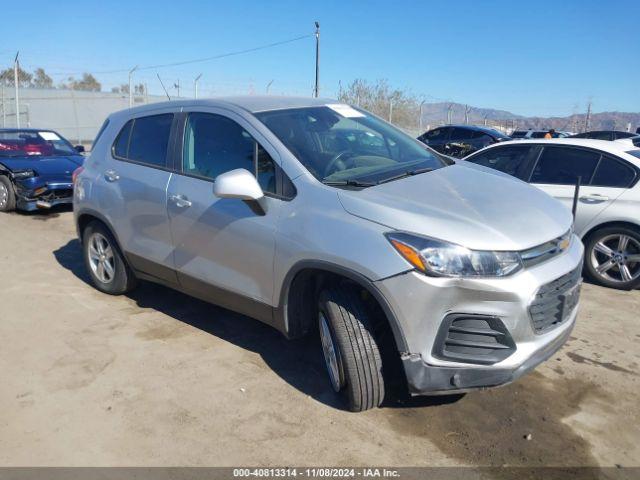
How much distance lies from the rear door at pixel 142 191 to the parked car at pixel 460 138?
1210cm

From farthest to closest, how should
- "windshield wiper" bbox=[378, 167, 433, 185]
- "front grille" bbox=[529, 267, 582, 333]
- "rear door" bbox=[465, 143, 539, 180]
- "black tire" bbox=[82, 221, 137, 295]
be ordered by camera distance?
"rear door" bbox=[465, 143, 539, 180]
"black tire" bbox=[82, 221, 137, 295]
"windshield wiper" bbox=[378, 167, 433, 185]
"front grille" bbox=[529, 267, 582, 333]

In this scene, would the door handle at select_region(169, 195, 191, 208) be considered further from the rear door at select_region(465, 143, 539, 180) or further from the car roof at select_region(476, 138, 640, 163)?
the car roof at select_region(476, 138, 640, 163)

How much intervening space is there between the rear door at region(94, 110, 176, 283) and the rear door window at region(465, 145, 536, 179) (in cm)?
369

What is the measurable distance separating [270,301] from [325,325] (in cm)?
44

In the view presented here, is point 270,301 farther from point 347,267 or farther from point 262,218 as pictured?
point 347,267

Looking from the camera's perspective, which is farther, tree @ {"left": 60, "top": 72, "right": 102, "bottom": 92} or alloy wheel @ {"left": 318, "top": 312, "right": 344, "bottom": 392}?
tree @ {"left": 60, "top": 72, "right": 102, "bottom": 92}

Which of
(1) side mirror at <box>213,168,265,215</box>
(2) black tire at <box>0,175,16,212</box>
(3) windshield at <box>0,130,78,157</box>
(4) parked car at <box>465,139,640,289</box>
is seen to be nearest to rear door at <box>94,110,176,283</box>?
(1) side mirror at <box>213,168,265,215</box>

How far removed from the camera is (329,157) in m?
3.57

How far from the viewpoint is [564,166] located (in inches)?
234

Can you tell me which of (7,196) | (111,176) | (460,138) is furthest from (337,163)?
(460,138)

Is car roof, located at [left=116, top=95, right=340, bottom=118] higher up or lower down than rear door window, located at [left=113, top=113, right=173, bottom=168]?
higher up

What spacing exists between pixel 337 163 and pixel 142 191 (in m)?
1.77

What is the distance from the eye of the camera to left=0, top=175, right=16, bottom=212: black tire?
889 cm

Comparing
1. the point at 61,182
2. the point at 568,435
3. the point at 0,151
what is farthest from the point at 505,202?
the point at 0,151
